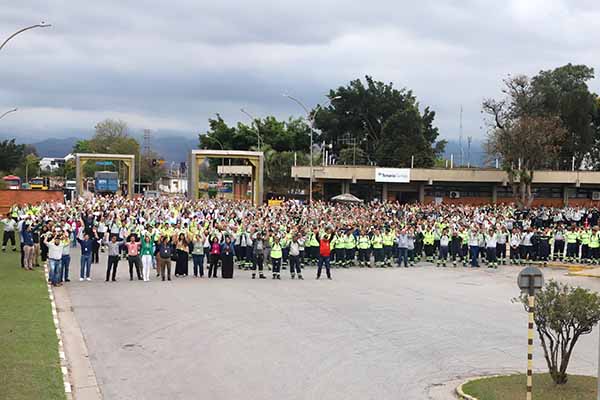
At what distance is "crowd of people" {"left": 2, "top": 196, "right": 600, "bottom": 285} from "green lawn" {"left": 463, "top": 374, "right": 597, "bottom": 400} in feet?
43.3

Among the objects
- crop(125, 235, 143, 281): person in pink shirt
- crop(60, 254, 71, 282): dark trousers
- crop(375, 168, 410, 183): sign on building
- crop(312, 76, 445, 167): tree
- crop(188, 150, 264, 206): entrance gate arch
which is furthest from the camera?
crop(312, 76, 445, 167): tree

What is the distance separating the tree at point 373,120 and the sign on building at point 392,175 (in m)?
16.8

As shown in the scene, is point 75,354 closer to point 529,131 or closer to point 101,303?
point 101,303

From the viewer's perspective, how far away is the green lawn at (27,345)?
10203mm

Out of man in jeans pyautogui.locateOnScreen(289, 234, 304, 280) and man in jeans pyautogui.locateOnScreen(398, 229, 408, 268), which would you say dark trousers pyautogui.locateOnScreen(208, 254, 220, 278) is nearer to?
man in jeans pyautogui.locateOnScreen(289, 234, 304, 280)

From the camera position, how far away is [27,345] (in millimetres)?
12688

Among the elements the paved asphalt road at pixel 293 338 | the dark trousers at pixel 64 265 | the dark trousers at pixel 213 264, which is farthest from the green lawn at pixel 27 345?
the dark trousers at pixel 213 264

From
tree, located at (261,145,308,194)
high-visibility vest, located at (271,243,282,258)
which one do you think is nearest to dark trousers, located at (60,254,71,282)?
high-visibility vest, located at (271,243,282,258)

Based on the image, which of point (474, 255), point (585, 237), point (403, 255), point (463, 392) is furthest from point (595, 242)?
point (463, 392)

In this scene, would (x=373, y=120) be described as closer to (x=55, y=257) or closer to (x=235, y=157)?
(x=235, y=157)

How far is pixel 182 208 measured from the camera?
38.3m

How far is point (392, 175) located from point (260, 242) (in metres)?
37.2

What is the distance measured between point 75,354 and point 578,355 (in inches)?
361

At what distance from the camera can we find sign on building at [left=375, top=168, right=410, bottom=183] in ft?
199
